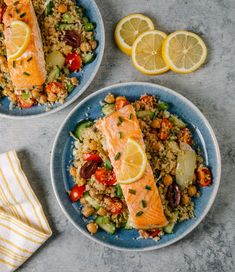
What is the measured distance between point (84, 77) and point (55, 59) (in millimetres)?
324

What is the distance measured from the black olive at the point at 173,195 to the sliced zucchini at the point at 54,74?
4.92ft

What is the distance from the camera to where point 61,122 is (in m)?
4.43

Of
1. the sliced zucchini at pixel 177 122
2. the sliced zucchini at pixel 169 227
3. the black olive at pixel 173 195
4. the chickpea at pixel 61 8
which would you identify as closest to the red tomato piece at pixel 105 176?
the black olive at pixel 173 195

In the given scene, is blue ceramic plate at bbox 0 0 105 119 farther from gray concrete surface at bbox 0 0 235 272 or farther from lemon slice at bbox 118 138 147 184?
lemon slice at bbox 118 138 147 184

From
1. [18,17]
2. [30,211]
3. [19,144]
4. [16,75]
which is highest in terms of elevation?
[18,17]

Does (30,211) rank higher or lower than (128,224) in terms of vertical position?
higher

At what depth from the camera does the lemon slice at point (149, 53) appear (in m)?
A: 4.16

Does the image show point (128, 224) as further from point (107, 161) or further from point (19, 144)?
point (19, 144)

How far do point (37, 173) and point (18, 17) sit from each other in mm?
1530

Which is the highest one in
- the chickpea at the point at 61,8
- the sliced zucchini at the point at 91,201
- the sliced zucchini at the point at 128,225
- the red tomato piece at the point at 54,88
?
the chickpea at the point at 61,8

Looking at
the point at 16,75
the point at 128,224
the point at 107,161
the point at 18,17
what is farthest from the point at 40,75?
the point at 128,224

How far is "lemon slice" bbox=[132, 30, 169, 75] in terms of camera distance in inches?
164

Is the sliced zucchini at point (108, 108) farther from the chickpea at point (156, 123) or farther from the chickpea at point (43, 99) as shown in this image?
the chickpea at point (43, 99)

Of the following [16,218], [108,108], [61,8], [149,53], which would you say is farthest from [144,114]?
[16,218]
